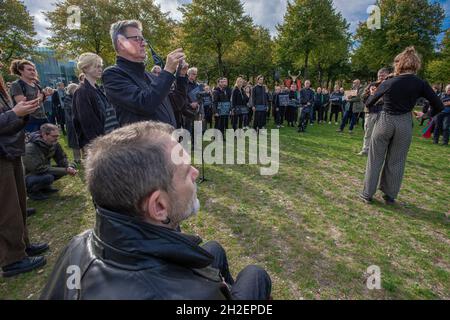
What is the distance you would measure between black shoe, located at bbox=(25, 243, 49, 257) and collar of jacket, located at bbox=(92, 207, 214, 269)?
3021 millimetres

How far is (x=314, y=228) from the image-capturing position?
3.81 metres

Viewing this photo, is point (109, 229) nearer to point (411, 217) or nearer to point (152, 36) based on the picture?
point (411, 217)

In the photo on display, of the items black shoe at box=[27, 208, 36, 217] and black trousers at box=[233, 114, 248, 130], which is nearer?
black shoe at box=[27, 208, 36, 217]

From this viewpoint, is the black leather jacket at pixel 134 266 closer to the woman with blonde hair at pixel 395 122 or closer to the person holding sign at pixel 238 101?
the woman with blonde hair at pixel 395 122

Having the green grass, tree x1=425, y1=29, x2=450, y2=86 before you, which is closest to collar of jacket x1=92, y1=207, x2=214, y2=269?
the green grass

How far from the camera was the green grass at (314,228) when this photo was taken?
2.77 metres

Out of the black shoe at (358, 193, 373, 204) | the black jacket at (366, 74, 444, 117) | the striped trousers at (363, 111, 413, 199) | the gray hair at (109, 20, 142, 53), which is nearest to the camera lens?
Result: the gray hair at (109, 20, 142, 53)

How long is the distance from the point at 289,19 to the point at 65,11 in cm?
2048

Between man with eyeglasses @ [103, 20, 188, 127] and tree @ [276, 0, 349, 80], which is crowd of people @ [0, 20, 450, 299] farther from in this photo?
tree @ [276, 0, 349, 80]

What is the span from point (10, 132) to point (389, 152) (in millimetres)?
5115

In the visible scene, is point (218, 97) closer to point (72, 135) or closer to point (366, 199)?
point (72, 135)

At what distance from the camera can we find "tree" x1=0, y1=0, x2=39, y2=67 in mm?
23156

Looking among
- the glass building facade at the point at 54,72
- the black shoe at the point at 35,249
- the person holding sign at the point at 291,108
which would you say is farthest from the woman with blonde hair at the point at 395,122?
the glass building facade at the point at 54,72

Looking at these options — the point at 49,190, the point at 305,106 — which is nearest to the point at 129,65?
the point at 49,190
